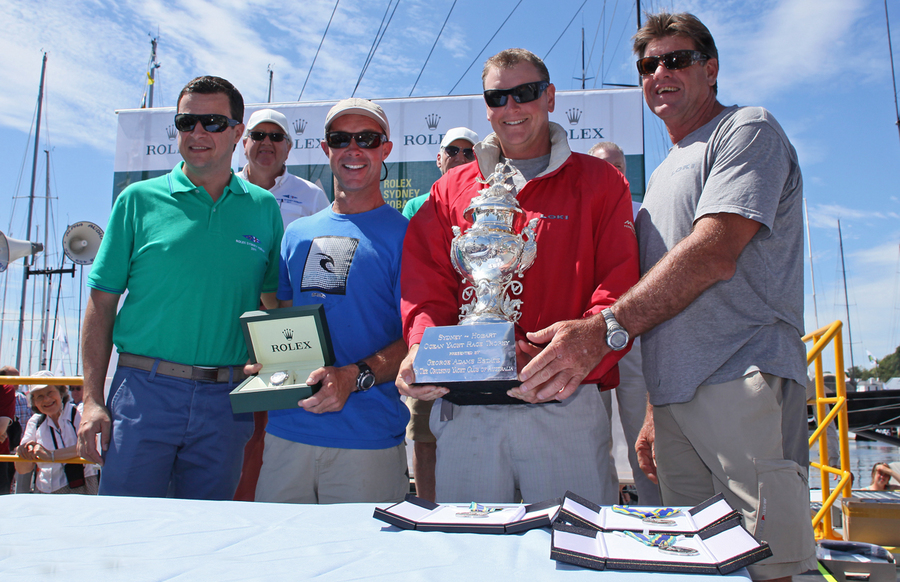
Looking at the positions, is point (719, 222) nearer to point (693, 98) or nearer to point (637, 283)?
point (637, 283)

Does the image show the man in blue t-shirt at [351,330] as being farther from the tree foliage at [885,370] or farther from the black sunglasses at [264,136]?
the tree foliage at [885,370]

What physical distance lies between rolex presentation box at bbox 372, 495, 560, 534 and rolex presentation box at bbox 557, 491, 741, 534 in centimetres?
5

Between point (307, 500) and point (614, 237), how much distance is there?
150 cm

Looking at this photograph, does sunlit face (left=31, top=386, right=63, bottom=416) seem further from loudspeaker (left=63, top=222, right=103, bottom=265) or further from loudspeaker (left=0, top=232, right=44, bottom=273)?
loudspeaker (left=0, top=232, right=44, bottom=273)

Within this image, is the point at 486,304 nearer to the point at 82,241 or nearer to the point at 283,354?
the point at 283,354

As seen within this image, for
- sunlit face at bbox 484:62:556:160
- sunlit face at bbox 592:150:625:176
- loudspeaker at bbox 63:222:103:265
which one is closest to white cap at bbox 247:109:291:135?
sunlit face at bbox 592:150:625:176

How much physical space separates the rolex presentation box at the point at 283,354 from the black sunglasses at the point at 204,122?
105cm

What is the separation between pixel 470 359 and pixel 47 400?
20.6ft

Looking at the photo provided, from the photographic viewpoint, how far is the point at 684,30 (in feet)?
6.89

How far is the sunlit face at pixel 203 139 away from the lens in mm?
2572

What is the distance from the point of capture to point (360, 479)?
2242 millimetres

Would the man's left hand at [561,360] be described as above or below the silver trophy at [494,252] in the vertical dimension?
below

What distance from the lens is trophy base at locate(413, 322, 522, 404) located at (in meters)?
1.50

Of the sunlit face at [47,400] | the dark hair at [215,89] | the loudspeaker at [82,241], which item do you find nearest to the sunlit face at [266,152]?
the dark hair at [215,89]
